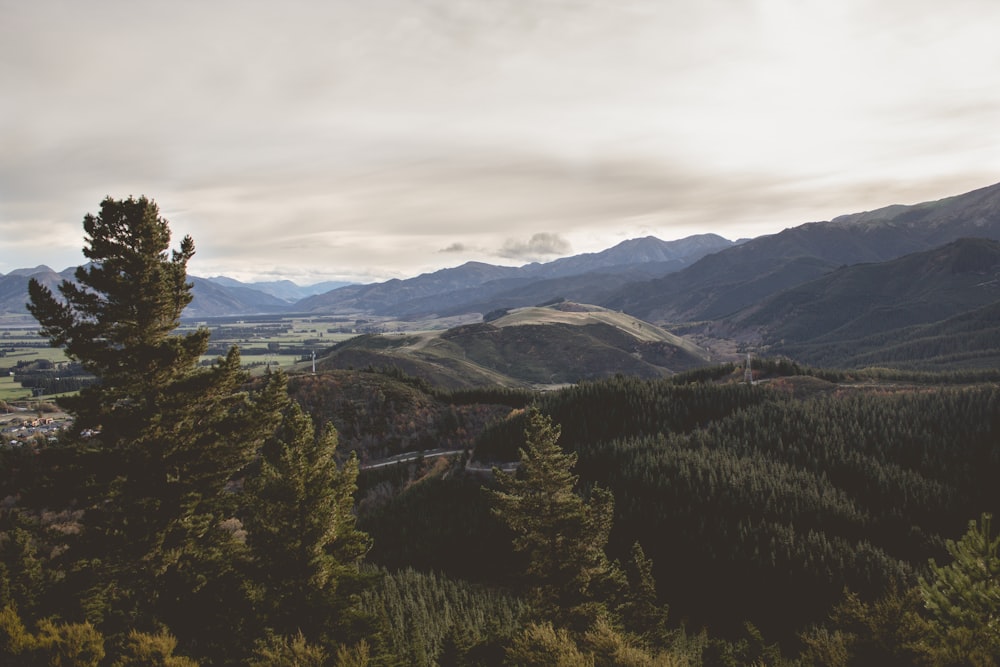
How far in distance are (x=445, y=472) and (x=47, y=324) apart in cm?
9122

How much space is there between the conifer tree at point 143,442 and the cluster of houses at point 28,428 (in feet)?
340

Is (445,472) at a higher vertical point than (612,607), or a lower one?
lower

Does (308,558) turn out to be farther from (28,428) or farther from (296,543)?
(28,428)

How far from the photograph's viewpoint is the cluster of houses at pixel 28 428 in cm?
10613

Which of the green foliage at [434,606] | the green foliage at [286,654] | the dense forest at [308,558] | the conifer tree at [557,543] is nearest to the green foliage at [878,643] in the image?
the dense forest at [308,558]

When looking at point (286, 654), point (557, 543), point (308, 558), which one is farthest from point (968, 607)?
point (286, 654)

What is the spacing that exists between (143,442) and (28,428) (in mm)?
140446

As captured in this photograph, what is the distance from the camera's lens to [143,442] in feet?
69.2

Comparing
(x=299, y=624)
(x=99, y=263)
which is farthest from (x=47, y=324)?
(x=299, y=624)

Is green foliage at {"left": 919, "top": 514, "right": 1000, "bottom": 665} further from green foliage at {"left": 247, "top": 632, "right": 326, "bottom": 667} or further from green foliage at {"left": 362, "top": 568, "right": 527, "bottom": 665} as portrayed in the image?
green foliage at {"left": 247, "top": 632, "right": 326, "bottom": 667}

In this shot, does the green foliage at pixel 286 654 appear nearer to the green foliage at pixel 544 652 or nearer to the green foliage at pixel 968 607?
the green foliage at pixel 544 652

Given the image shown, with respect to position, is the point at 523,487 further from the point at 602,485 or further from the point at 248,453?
the point at 602,485

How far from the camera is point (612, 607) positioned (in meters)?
33.5

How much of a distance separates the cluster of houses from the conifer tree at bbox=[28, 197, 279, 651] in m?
104
